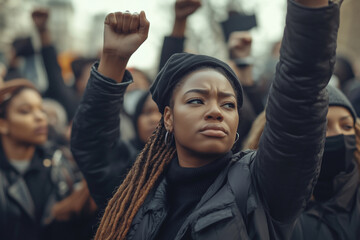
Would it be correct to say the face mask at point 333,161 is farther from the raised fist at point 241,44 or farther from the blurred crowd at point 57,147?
the raised fist at point 241,44

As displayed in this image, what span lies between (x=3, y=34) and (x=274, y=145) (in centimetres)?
2282

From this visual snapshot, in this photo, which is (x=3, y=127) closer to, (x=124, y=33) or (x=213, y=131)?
(x=124, y=33)

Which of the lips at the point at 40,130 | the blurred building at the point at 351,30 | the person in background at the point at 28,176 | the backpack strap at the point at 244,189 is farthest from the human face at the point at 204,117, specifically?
the blurred building at the point at 351,30

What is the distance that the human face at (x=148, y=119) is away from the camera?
3977 mm

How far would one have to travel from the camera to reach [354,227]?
8.16 ft

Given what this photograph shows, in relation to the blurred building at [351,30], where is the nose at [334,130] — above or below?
above

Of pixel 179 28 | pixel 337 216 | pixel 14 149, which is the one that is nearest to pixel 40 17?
pixel 14 149

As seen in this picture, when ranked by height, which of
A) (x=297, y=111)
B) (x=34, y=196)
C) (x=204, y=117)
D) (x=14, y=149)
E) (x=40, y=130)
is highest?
(x=297, y=111)

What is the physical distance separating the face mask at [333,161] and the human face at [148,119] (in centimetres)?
176

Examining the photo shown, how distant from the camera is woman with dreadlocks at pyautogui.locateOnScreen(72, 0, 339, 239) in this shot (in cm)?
154

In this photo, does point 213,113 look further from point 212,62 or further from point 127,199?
point 127,199

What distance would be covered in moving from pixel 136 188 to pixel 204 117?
23.1 inches

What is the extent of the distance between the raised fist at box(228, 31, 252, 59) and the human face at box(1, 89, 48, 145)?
2.01 metres

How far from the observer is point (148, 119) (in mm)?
4020
